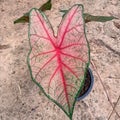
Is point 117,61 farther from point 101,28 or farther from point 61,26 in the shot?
point 61,26

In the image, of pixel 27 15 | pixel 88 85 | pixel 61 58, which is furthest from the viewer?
pixel 88 85

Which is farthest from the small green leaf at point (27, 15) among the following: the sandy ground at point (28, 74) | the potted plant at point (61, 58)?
the sandy ground at point (28, 74)

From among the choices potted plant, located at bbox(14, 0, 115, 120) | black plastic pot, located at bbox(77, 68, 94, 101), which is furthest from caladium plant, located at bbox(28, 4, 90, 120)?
black plastic pot, located at bbox(77, 68, 94, 101)

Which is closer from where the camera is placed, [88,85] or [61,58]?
[61,58]

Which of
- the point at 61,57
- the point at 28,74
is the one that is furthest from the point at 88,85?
the point at 61,57

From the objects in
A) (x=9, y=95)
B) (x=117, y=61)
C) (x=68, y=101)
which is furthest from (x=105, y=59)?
(x=68, y=101)

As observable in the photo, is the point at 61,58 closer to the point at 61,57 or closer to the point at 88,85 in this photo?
the point at 61,57
